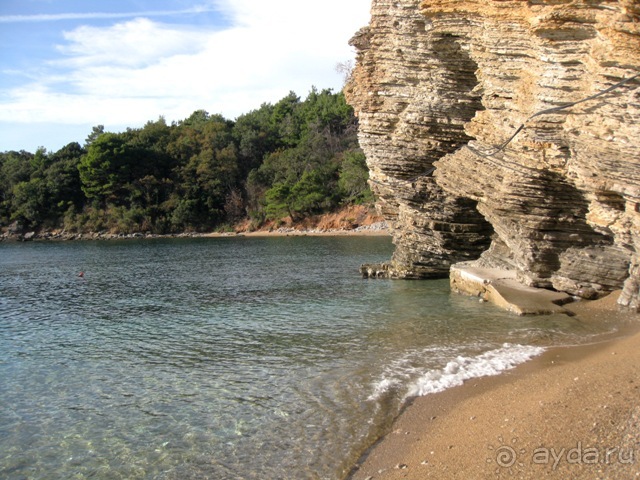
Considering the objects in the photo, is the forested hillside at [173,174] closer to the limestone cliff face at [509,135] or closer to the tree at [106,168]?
the tree at [106,168]

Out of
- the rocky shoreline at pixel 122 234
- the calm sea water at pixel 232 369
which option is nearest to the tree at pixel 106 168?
the rocky shoreline at pixel 122 234

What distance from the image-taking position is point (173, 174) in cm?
7812

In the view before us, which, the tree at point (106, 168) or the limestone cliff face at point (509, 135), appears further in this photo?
the tree at point (106, 168)

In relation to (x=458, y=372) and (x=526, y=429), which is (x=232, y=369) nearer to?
(x=458, y=372)

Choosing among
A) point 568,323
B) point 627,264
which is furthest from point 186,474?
point 627,264

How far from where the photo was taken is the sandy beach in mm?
6105

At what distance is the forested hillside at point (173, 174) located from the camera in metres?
73.4

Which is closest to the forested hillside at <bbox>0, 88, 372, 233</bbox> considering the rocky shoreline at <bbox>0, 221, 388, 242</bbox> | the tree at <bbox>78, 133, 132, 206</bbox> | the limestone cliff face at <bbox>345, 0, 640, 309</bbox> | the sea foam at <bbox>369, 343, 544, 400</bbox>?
the tree at <bbox>78, 133, 132, 206</bbox>

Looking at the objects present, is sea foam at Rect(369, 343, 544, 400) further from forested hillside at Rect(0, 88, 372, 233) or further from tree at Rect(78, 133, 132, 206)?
tree at Rect(78, 133, 132, 206)

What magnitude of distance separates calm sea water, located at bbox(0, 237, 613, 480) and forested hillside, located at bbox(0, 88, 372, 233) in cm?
4989

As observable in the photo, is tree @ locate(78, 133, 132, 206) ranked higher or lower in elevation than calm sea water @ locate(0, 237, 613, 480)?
higher

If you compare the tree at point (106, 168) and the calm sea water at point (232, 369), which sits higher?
the tree at point (106, 168)

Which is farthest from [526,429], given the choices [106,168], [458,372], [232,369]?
[106,168]

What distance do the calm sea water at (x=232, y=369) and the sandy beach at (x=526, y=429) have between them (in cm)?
51
